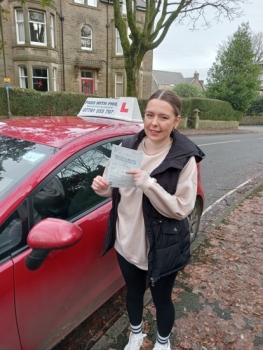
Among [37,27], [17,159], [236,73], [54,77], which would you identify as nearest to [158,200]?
[17,159]

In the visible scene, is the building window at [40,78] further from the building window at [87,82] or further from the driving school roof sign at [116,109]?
the driving school roof sign at [116,109]

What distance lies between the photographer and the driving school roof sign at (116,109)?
270cm

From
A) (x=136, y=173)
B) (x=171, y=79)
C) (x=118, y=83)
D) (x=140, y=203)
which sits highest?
(x=171, y=79)

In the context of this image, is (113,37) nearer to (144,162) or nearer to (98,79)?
(98,79)

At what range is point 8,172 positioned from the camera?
1.66 metres

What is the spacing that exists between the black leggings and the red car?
10.2 inches

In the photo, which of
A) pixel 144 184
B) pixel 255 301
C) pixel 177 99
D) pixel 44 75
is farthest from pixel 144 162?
pixel 44 75

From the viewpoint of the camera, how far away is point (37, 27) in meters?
18.3

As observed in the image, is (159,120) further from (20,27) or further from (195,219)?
(20,27)

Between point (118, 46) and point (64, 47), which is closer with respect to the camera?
point (64, 47)

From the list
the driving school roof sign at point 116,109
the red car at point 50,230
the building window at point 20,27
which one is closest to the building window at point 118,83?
the building window at point 20,27

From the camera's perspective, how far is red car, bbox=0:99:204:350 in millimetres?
1363

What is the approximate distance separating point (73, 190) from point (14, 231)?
52cm

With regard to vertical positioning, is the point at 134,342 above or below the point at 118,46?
below
